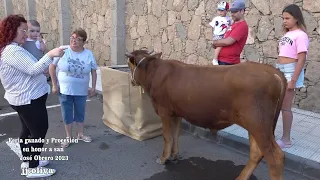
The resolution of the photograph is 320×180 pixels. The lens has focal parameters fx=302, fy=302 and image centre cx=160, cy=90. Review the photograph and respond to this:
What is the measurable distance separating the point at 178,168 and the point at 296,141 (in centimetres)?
165

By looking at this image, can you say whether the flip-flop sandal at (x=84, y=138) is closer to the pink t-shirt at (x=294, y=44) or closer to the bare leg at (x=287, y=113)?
the bare leg at (x=287, y=113)

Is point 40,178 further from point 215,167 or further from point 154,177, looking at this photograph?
point 215,167

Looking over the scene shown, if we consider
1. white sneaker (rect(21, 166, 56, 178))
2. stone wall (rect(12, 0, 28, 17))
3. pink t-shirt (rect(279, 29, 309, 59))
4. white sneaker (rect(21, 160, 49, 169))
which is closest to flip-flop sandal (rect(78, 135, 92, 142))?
white sneaker (rect(21, 160, 49, 169))

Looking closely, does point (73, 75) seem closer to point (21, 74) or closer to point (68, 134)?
point (68, 134)

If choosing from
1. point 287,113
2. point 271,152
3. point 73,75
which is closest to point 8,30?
point 73,75

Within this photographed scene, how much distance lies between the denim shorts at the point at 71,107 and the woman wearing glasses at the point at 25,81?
73 cm

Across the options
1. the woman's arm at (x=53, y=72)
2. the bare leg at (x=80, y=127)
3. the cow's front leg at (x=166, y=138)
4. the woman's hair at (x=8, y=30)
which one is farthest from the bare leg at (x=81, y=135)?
the woman's hair at (x=8, y=30)

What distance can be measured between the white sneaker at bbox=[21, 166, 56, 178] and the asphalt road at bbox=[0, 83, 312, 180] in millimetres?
66

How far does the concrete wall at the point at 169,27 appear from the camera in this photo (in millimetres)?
5090

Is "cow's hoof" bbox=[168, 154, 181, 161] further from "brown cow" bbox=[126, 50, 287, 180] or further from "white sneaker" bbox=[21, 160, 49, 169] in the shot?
"white sneaker" bbox=[21, 160, 49, 169]

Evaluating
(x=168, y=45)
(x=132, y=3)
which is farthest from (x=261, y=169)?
(x=132, y=3)

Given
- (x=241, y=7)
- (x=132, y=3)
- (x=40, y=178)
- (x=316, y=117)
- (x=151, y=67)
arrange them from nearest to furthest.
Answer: (x=40, y=178), (x=151, y=67), (x=241, y=7), (x=316, y=117), (x=132, y=3)

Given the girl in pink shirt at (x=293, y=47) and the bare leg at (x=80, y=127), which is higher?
the girl in pink shirt at (x=293, y=47)

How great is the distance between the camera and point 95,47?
980cm
